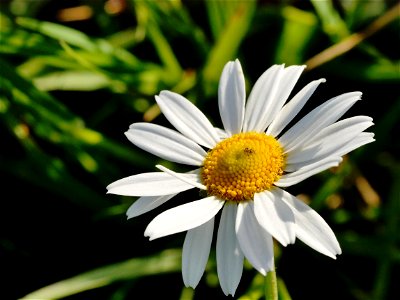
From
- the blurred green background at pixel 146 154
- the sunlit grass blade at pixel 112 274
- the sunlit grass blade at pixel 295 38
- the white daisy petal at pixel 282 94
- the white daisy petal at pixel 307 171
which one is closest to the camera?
the white daisy petal at pixel 307 171

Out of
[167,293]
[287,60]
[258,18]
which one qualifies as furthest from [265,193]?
[258,18]

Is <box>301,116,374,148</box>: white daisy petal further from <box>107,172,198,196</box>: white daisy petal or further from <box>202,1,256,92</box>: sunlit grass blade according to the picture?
<box>202,1,256,92</box>: sunlit grass blade

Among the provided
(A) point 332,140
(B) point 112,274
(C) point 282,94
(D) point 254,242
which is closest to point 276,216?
(D) point 254,242

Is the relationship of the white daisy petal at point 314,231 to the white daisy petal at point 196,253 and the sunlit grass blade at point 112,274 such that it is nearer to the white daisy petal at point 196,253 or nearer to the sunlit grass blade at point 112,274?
the white daisy petal at point 196,253

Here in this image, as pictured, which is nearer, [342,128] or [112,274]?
[342,128]

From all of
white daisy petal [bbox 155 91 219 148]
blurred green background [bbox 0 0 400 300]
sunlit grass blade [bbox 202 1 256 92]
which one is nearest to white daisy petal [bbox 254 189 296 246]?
white daisy petal [bbox 155 91 219 148]

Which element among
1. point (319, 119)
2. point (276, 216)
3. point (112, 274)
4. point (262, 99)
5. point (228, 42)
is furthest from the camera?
point (228, 42)

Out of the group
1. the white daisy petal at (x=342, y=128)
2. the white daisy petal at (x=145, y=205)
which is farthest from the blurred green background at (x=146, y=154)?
the white daisy petal at (x=342, y=128)

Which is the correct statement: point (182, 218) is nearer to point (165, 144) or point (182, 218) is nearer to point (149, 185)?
point (149, 185)
